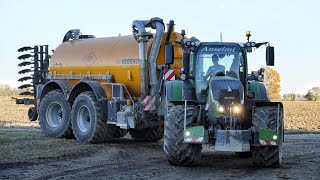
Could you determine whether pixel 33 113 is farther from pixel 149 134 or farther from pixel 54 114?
pixel 149 134

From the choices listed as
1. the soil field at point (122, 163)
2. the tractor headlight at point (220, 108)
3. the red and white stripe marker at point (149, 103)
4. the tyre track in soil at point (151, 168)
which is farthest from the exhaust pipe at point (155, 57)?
the tractor headlight at point (220, 108)

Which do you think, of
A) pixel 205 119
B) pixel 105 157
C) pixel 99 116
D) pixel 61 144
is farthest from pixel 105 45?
pixel 205 119

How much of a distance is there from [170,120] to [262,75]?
2.89 metres

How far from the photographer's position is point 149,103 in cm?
1563

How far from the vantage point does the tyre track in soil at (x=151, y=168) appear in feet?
33.1

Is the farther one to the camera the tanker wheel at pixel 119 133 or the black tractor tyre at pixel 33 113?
the black tractor tyre at pixel 33 113

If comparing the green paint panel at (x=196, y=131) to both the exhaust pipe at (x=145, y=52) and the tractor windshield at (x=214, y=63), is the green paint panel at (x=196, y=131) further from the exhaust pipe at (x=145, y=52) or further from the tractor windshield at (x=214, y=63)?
the exhaust pipe at (x=145, y=52)

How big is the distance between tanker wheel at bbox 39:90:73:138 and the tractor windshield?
6714 millimetres

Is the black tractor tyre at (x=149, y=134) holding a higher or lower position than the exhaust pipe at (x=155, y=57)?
lower

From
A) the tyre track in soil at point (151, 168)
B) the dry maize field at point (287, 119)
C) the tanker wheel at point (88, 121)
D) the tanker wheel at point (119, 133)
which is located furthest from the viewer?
the dry maize field at point (287, 119)

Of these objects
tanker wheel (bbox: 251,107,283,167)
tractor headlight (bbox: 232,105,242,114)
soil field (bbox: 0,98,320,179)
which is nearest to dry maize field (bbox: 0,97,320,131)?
soil field (bbox: 0,98,320,179)

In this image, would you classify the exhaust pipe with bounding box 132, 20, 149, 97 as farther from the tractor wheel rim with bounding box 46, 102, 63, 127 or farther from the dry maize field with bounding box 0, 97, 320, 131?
the dry maize field with bounding box 0, 97, 320, 131

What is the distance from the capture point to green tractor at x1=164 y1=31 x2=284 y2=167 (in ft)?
35.9

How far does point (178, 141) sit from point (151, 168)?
0.77 metres
